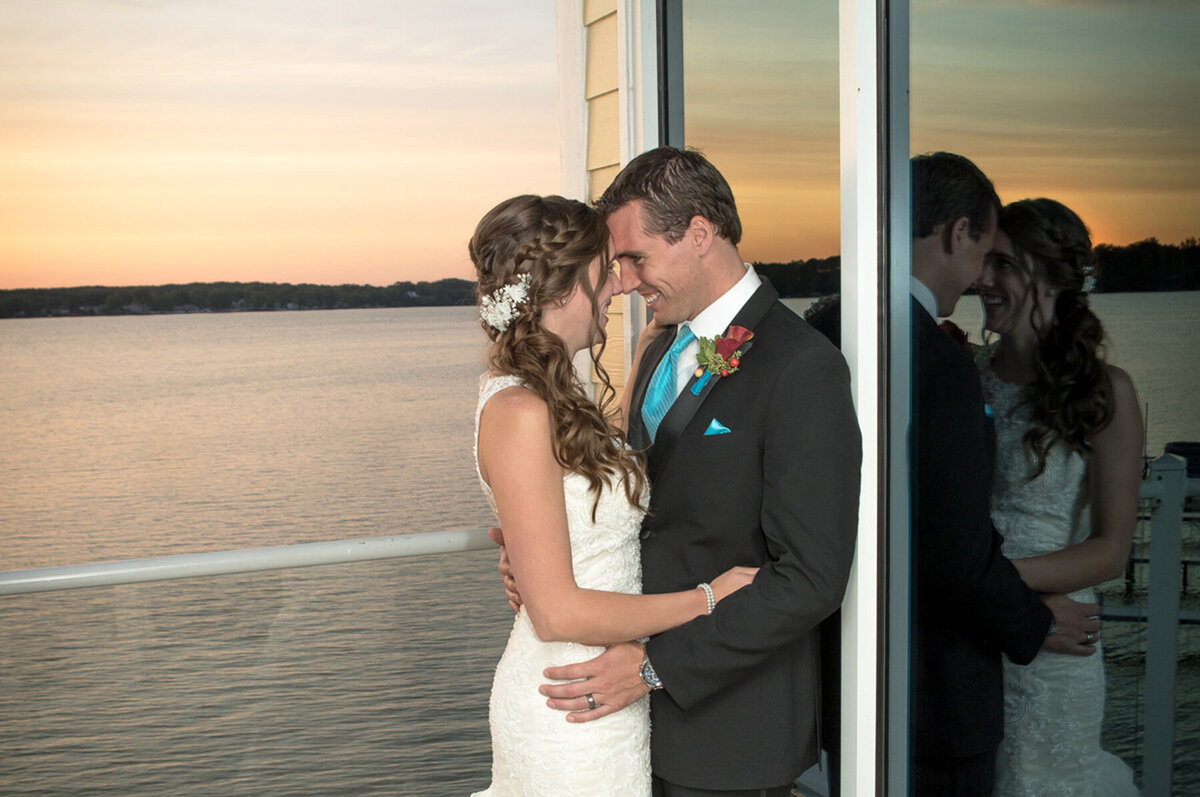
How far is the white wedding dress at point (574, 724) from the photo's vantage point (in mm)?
1714

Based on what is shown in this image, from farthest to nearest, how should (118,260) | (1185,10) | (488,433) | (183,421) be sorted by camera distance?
(183,421) < (118,260) < (488,433) < (1185,10)

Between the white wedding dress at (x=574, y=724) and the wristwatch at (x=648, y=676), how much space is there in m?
0.10

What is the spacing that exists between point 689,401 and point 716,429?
9cm

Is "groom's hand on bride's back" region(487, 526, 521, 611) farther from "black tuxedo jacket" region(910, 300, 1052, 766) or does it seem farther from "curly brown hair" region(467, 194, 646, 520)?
"black tuxedo jacket" region(910, 300, 1052, 766)

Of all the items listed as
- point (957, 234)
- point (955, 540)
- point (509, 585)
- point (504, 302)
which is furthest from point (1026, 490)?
point (509, 585)

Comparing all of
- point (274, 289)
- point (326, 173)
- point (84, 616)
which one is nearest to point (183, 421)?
point (274, 289)

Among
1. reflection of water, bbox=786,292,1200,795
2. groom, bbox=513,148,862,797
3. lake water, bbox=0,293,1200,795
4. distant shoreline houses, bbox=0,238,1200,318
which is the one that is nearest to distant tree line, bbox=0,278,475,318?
distant shoreline houses, bbox=0,238,1200,318

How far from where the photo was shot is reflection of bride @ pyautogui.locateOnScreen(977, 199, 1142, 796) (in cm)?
131

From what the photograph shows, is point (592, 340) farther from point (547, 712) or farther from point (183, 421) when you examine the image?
point (183, 421)

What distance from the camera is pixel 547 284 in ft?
5.59

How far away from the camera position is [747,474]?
1620mm

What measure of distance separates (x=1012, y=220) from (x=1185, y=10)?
1.10 feet

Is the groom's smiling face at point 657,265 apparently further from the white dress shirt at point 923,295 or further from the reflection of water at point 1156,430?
the reflection of water at point 1156,430

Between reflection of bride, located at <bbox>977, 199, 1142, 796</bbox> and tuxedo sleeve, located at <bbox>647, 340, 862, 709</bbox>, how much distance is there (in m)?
0.23
